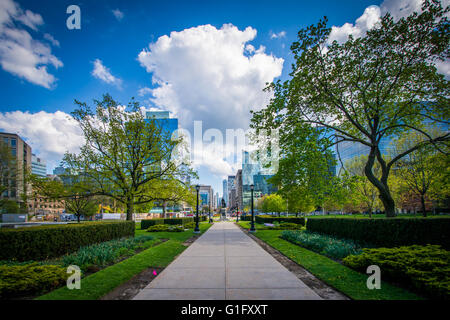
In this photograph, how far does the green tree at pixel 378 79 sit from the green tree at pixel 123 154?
9.25m

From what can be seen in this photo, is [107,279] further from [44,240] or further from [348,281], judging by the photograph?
[348,281]

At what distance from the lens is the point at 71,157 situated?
15.6m

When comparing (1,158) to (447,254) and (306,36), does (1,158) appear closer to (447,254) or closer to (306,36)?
(306,36)

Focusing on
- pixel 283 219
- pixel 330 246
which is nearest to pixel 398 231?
pixel 330 246

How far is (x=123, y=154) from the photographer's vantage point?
15.8 meters

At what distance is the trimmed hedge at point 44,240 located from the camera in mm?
7250

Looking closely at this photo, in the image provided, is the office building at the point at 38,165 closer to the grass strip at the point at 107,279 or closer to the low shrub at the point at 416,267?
the grass strip at the point at 107,279

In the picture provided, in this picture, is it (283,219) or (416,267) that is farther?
(283,219)

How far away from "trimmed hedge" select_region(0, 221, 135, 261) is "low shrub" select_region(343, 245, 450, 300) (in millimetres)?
11304

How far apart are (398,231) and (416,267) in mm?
4515

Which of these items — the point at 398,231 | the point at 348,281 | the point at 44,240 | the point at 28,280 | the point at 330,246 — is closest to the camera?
the point at 28,280

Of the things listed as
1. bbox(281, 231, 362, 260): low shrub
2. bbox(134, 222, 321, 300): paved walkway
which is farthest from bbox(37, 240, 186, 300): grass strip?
bbox(281, 231, 362, 260): low shrub

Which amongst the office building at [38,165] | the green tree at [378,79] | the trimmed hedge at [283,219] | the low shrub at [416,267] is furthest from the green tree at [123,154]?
the office building at [38,165]
